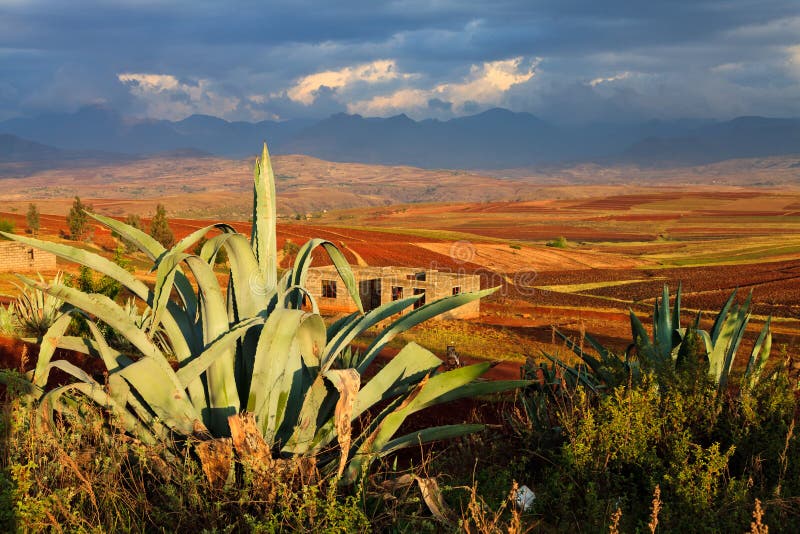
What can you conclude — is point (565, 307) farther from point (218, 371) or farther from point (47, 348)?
point (47, 348)

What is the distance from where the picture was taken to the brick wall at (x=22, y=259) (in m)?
25.4

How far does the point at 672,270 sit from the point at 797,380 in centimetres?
5142

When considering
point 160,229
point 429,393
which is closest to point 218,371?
point 429,393

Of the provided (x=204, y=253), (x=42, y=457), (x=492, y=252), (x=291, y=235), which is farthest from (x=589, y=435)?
(x=291, y=235)

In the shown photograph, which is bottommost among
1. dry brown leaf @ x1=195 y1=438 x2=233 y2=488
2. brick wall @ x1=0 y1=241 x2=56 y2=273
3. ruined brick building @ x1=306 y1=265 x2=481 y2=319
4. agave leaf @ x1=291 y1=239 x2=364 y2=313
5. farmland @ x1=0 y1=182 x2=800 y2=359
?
farmland @ x1=0 y1=182 x2=800 y2=359

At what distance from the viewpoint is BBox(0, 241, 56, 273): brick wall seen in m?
25.4

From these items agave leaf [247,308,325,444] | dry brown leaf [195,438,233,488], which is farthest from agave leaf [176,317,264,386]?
dry brown leaf [195,438,233,488]

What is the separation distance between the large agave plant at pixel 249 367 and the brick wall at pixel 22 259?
78.3ft

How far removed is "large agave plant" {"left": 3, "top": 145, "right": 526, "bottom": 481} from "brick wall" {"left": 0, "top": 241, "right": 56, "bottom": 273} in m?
23.9

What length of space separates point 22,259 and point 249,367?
25119 millimetres

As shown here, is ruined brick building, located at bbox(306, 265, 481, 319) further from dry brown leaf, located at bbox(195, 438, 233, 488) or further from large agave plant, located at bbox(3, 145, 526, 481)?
dry brown leaf, located at bbox(195, 438, 233, 488)

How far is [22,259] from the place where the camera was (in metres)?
26.0

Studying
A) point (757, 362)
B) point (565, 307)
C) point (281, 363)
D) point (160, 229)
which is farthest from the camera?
point (160, 229)

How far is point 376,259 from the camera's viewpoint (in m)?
47.5
